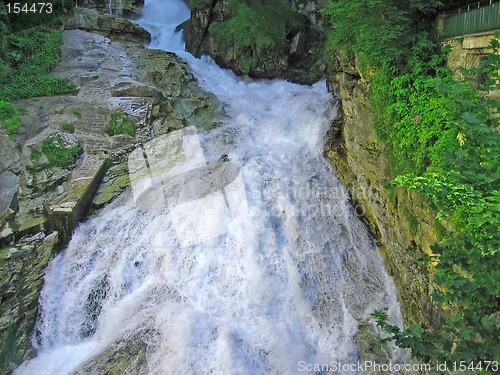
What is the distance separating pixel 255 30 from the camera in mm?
17469

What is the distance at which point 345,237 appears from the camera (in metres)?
9.59

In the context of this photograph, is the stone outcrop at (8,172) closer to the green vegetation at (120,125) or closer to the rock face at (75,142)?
the rock face at (75,142)

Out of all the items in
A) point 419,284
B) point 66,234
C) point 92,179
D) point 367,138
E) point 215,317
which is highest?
point 367,138

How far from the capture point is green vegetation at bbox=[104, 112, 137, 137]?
1220 centimetres

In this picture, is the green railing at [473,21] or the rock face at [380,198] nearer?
the green railing at [473,21]

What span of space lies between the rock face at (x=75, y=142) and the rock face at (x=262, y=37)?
250cm

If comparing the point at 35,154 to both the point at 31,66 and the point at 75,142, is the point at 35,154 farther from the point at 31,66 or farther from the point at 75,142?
the point at 31,66

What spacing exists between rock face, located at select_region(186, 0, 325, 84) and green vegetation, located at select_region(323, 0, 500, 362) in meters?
6.54

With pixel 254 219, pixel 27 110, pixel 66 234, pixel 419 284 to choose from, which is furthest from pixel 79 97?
pixel 419 284

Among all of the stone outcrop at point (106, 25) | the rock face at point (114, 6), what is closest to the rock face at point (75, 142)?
the stone outcrop at point (106, 25)

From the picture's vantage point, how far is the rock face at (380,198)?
7.19 m

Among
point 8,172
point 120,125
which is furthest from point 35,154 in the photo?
point 120,125

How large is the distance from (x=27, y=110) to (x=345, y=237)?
34.7 feet

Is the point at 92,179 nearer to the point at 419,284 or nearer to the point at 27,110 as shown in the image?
the point at 27,110
